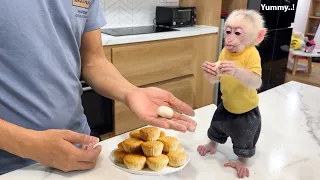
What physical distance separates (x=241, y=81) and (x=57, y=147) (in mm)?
429

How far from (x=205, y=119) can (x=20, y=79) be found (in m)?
0.58

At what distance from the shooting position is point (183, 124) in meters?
0.66

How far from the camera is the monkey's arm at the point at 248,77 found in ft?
2.32

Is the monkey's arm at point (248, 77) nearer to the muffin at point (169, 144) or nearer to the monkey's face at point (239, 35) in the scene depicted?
the monkey's face at point (239, 35)

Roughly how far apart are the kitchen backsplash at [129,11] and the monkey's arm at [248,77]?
1965mm

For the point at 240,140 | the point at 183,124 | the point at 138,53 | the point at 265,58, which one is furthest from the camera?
the point at 265,58

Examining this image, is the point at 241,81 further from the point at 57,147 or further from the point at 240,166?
the point at 57,147

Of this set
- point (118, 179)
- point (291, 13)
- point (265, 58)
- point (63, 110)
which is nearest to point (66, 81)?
point (63, 110)

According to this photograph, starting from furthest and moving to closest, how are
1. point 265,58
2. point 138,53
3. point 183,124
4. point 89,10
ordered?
point 265,58, point 138,53, point 89,10, point 183,124

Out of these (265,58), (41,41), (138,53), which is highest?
(41,41)

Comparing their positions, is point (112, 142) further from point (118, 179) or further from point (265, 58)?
point (265, 58)

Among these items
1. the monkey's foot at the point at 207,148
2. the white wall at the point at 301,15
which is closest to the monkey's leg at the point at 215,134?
the monkey's foot at the point at 207,148

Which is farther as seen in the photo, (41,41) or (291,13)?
(291,13)

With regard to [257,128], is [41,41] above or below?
above
